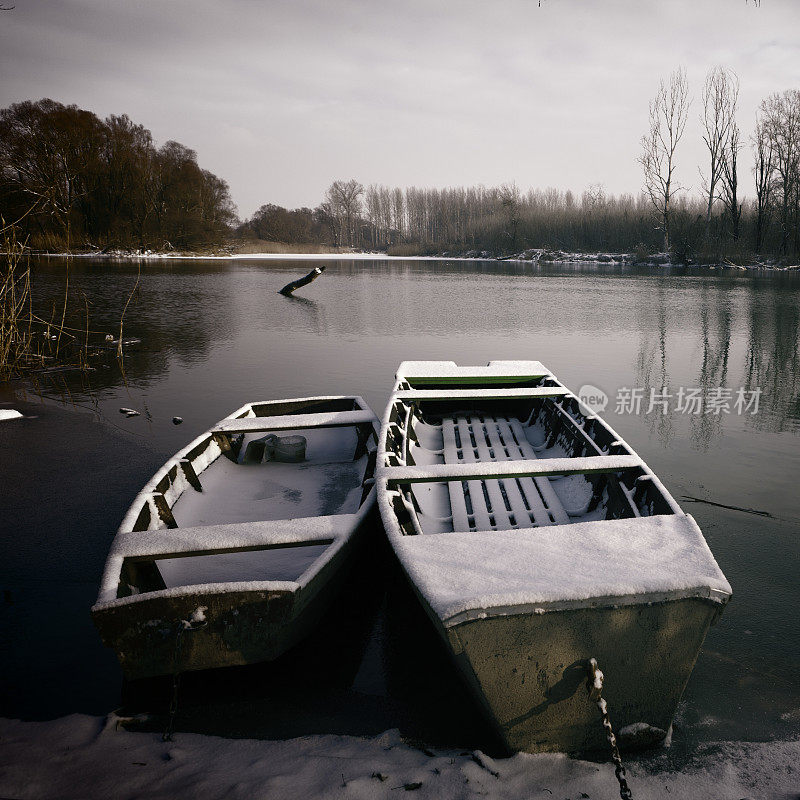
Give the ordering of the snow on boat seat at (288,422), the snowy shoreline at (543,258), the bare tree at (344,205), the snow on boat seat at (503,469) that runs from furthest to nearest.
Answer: the bare tree at (344,205) < the snowy shoreline at (543,258) < the snow on boat seat at (288,422) < the snow on boat seat at (503,469)

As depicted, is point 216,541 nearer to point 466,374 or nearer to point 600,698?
point 600,698

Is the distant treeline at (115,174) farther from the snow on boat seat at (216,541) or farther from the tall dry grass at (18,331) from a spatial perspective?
the snow on boat seat at (216,541)

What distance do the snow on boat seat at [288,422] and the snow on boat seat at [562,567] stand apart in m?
2.75

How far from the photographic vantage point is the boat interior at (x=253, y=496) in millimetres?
3092

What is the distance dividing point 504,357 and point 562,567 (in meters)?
10.0

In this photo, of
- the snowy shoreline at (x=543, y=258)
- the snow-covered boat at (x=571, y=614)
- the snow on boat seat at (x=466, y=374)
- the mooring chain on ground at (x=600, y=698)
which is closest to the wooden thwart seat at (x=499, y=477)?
the snow-covered boat at (x=571, y=614)

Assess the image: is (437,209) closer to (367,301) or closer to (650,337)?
(367,301)

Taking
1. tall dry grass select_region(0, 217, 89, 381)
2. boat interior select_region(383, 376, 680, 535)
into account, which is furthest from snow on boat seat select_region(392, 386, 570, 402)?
tall dry grass select_region(0, 217, 89, 381)

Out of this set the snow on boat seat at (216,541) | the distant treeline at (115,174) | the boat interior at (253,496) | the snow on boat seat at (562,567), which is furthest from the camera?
the distant treeline at (115,174)

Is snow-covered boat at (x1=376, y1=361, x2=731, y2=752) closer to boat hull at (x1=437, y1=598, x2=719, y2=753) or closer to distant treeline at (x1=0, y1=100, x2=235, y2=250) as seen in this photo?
boat hull at (x1=437, y1=598, x2=719, y2=753)

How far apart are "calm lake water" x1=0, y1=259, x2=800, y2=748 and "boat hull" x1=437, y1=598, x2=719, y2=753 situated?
1.69 ft

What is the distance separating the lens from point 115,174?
52375 millimetres

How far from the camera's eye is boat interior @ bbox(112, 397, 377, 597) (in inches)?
122

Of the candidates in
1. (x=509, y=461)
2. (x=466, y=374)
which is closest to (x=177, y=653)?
(x=509, y=461)
